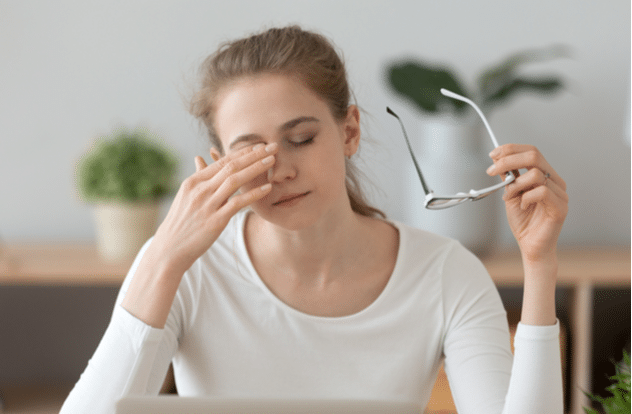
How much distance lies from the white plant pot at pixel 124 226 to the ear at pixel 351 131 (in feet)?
2.99

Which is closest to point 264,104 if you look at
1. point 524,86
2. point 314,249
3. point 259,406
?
point 314,249

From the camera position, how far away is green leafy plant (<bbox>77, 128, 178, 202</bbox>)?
1832mm

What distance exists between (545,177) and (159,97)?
1.58m

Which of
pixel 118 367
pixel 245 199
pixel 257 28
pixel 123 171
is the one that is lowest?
pixel 118 367

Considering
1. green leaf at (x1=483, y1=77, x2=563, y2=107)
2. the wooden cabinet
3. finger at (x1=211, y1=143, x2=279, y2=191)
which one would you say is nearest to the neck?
finger at (x1=211, y1=143, x2=279, y2=191)

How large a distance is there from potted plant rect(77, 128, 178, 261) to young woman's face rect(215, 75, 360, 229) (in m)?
0.86

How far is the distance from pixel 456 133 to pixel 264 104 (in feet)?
3.13

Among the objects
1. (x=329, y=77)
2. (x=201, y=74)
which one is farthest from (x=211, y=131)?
(x=329, y=77)

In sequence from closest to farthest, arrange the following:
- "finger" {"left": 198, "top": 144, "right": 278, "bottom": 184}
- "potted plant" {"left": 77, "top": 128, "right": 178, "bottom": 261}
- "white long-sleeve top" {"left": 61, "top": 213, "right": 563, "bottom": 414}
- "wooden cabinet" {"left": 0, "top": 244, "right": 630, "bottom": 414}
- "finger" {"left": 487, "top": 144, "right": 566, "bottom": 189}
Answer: "finger" {"left": 487, "top": 144, "right": 566, "bottom": 189} → "finger" {"left": 198, "top": 144, "right": 278, "bottom": 184} → "white long-sleeve top" {"left": 61, "top": 213, "right": 563, "bottom": 414} → "wooden cabinet" {"left": 0, "top": 244, "right": 630, "bottom": 414} → "potted plant" {"left": 77, "top": 128, "right": 178, "bottom": 261}

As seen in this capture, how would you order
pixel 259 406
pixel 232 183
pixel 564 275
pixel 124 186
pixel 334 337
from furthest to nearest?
pixel 124 186
pixel 564 275
pixel 334 337
pixel 232 183
pixel 259 406

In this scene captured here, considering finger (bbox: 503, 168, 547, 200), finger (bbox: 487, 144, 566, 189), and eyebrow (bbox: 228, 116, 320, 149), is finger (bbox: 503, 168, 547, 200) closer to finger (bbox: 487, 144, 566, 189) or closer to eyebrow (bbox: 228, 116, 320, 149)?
finger (bbox: 487, 144, 566, 189)

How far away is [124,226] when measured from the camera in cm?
186

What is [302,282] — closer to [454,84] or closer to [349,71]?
[454,84]

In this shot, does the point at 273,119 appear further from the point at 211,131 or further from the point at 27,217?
the point at 27,217
